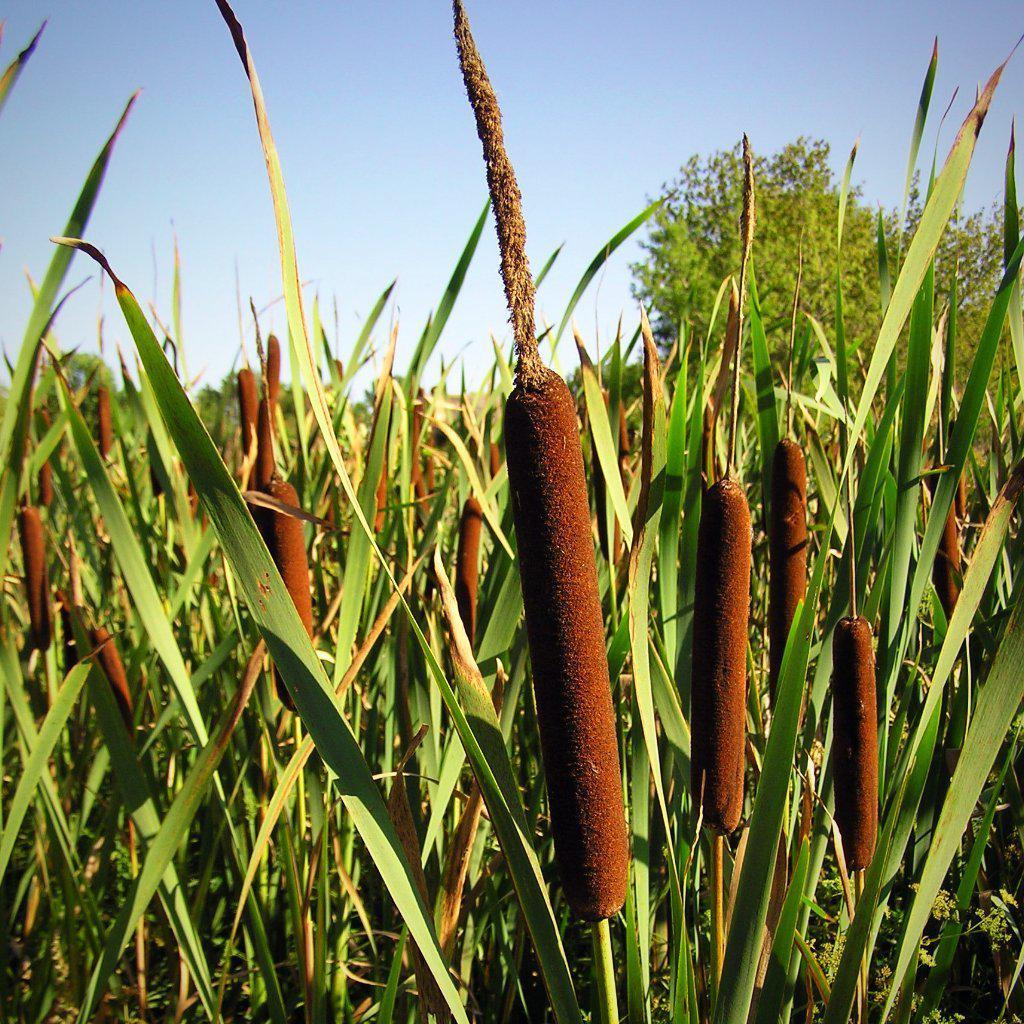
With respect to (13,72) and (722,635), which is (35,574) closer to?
(13,72)

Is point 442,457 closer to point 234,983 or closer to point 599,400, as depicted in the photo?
point 234,983

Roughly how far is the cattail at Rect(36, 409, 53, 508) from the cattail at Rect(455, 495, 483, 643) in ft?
5.34

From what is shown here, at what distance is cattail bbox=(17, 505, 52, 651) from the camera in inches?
66.2

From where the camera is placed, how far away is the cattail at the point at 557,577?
1.89 ft

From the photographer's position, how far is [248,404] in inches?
84.8

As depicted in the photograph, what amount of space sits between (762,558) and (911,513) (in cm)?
107

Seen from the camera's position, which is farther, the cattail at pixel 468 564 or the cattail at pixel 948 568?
the cattail at pixel 948 568

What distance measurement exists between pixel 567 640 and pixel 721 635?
0.84 feet

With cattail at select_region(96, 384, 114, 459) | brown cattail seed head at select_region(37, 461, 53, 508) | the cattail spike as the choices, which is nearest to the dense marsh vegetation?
the cattail spike

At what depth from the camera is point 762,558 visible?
2.19 metres

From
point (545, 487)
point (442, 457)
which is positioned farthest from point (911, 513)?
point (442, 457)

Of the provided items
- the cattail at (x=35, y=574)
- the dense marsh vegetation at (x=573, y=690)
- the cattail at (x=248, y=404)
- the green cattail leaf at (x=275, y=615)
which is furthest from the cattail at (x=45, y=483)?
the green cattail leaf at (x=275, y=615)

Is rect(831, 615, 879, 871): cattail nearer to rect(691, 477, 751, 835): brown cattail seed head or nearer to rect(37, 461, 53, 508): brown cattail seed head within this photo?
rect(691, 477, 751, 835): brown cattail seed head

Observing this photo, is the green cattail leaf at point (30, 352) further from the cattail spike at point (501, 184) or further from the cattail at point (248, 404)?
the cattail at point (248, 404)
